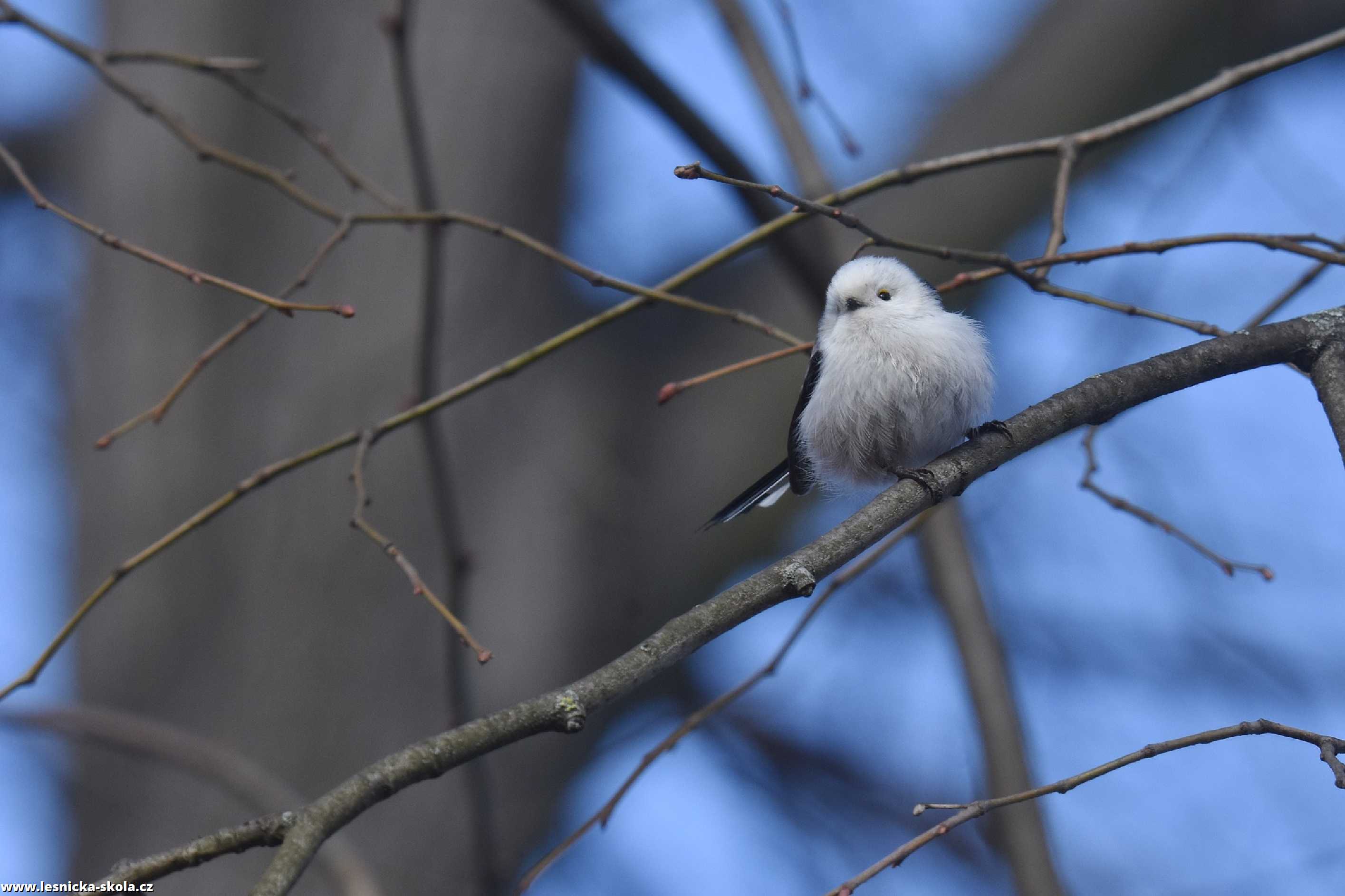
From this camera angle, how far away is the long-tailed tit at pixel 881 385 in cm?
223

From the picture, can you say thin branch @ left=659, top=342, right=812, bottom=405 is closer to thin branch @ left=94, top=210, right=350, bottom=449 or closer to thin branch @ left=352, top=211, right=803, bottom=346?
thin branch @ left=352, top=211, right=803, bottom=346

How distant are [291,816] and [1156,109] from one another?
1796 millimetres

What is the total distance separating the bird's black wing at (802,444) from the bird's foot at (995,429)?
426mm

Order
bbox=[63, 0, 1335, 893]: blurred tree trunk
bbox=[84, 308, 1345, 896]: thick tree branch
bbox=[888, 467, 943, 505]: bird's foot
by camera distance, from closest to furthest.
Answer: bbox=[84, 308, 1345, 896]: thick tree branch → bbox=[888, 467, 943, 505]: bird's foot → bbox=[63, 0, 1335, 893]: blurred tree trunk

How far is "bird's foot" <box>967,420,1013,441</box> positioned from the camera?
69.2 inches

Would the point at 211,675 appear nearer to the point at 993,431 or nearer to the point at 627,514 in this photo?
the point at 627,514

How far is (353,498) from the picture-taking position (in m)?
3.79

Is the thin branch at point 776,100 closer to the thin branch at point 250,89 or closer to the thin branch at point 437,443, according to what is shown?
the thin branch at point 437,443

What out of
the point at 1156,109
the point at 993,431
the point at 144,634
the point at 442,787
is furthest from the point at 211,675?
the point at 1156,109

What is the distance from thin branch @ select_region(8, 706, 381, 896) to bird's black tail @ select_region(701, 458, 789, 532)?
1.19 metres

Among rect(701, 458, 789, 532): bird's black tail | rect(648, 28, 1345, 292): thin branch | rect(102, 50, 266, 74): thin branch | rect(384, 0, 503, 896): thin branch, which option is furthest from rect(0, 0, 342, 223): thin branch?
rect(701, 458, 789, 532): bird's black tail

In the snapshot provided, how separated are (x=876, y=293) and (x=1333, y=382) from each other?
100 centimetres

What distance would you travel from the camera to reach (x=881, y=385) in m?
2.24

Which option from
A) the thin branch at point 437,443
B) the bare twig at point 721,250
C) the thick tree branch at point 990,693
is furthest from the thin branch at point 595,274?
the thick tree branch at point 990,693
